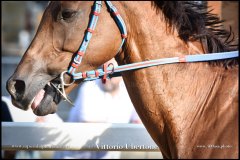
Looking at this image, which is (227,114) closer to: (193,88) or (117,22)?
(193,88)

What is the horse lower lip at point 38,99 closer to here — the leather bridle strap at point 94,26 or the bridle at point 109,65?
the bridle at point 109,65

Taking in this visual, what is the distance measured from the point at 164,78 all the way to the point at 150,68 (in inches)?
3.3

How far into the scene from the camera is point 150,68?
97.7 inches

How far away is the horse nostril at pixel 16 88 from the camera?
2490 millimetres

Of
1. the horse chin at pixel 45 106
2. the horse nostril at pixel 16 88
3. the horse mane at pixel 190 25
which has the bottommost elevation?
the horse chin at pixel 45 106

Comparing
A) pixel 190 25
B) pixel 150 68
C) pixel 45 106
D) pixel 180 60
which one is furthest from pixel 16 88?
pixel 190 25

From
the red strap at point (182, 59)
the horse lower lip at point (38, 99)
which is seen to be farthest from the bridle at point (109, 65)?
the horse lower lip at point (38, 99)

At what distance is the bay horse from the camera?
2.44 metres

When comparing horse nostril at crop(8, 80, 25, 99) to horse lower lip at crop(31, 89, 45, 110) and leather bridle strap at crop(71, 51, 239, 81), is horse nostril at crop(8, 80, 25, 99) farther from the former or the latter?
leather bridle strap at crop(71, 51, 239, 81)

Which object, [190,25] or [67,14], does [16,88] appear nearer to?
[67,14]

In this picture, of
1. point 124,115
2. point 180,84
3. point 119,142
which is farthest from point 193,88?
point 124,115

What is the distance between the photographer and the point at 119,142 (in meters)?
3.59

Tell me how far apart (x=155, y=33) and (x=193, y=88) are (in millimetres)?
328

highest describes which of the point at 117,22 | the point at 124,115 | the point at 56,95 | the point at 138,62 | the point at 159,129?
the point at 117,22
